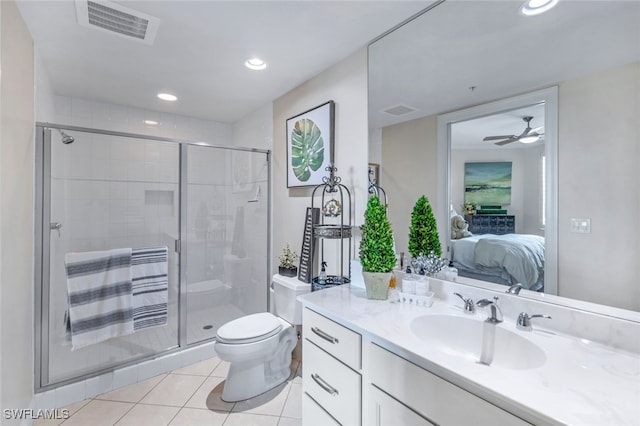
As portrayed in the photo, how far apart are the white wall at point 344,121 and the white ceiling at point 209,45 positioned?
0.30 ft

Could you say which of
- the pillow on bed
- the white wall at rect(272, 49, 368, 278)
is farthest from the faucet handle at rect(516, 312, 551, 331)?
the white wall at rect(272, 49, 368, 278)

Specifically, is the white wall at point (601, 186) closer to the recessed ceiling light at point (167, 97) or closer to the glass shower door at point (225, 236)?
the glass shower door at point (225, 236)

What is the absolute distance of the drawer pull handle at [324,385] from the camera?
128 centimetres

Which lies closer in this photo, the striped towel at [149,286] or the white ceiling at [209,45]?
the white ceiling at [209,45]

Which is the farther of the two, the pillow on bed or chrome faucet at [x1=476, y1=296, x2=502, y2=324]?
the pillow on bed

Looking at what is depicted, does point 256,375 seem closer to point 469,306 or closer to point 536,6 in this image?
point 469,306

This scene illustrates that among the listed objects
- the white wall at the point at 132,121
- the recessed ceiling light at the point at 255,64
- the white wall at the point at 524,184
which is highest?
the recessed ceiling light at the point at 255,64

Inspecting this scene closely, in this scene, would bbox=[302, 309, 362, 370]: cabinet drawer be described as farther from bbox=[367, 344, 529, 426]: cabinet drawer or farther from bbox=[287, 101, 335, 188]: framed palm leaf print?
bbox=[287, 101, 335, 188]: framed palm leaf print

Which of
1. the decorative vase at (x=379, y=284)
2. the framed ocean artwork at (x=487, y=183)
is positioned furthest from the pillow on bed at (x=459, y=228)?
the decorative vase at (x=379, y=284)

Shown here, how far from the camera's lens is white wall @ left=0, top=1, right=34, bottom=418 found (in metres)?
1.30

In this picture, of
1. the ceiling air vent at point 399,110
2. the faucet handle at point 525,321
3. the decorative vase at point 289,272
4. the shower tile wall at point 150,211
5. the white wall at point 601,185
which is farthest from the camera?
the decorative vase at point 289,272

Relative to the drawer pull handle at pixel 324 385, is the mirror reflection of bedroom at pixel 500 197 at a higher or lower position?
higher

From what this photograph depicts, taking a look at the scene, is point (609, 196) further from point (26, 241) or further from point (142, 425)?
point (26, 241)

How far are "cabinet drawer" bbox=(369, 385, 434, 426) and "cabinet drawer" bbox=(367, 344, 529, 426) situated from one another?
0.02m
